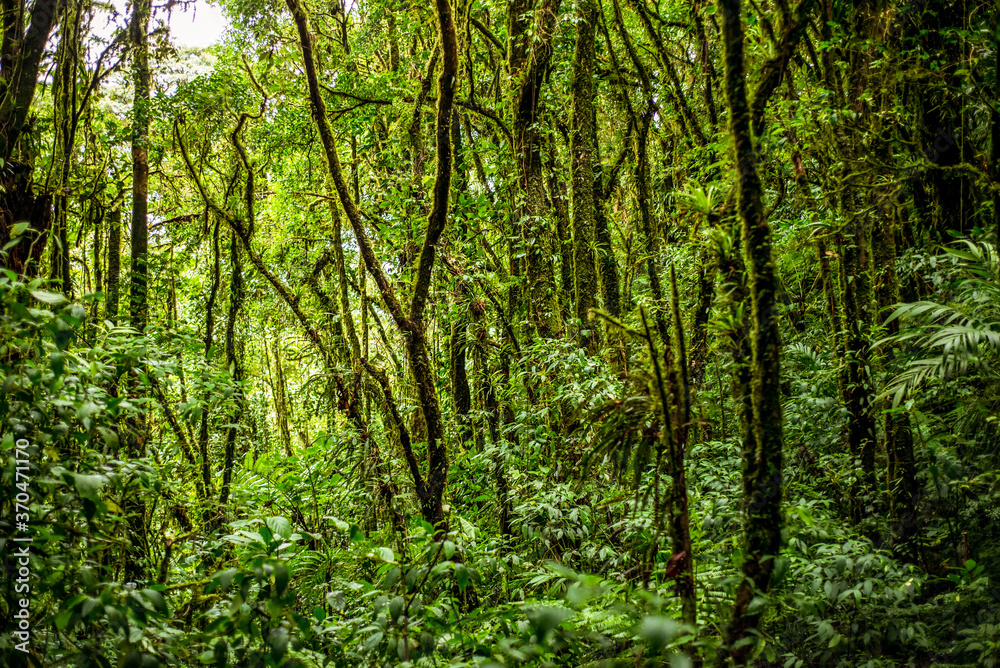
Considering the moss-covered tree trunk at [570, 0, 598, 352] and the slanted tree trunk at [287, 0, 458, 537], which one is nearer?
the slanted tree trunk at [287, 0, 458, 537]

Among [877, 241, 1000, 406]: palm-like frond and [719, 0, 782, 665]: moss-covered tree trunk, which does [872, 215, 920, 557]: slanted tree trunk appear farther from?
[719, 0, 782, 665]: moss-covered tree trunk

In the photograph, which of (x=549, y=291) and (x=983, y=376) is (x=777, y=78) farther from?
(x=549, y=291)

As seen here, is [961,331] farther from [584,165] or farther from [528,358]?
[584,165]

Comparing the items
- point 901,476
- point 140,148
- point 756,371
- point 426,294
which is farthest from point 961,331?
point 140,148

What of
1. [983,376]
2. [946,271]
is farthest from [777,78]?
[946,271]

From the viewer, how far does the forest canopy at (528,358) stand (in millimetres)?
2176

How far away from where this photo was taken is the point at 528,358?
15.6 ft

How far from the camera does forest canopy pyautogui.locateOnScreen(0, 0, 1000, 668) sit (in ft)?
7.14

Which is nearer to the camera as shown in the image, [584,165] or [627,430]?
[627,430]

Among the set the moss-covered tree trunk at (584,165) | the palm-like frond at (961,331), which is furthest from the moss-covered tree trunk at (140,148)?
the palm-like frond at (961,331)

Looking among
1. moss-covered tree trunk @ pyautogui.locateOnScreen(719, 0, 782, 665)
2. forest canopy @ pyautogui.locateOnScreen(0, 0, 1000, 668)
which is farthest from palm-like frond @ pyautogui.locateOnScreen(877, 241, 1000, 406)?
moss-covered tree trunk @ pyautogui.locateOnScreen(719, 0, 782, 665)

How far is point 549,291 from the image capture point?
19.0 ft

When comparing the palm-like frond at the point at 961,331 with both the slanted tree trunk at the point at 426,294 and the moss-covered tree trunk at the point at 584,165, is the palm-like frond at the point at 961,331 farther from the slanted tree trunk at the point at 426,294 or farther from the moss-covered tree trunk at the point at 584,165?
the slanted tree trunk at the point at 426,294

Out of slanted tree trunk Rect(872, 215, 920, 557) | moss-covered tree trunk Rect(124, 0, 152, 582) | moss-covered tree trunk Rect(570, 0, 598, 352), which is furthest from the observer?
moss-covered tree trunk Rect(124, 0, 152, 582)
